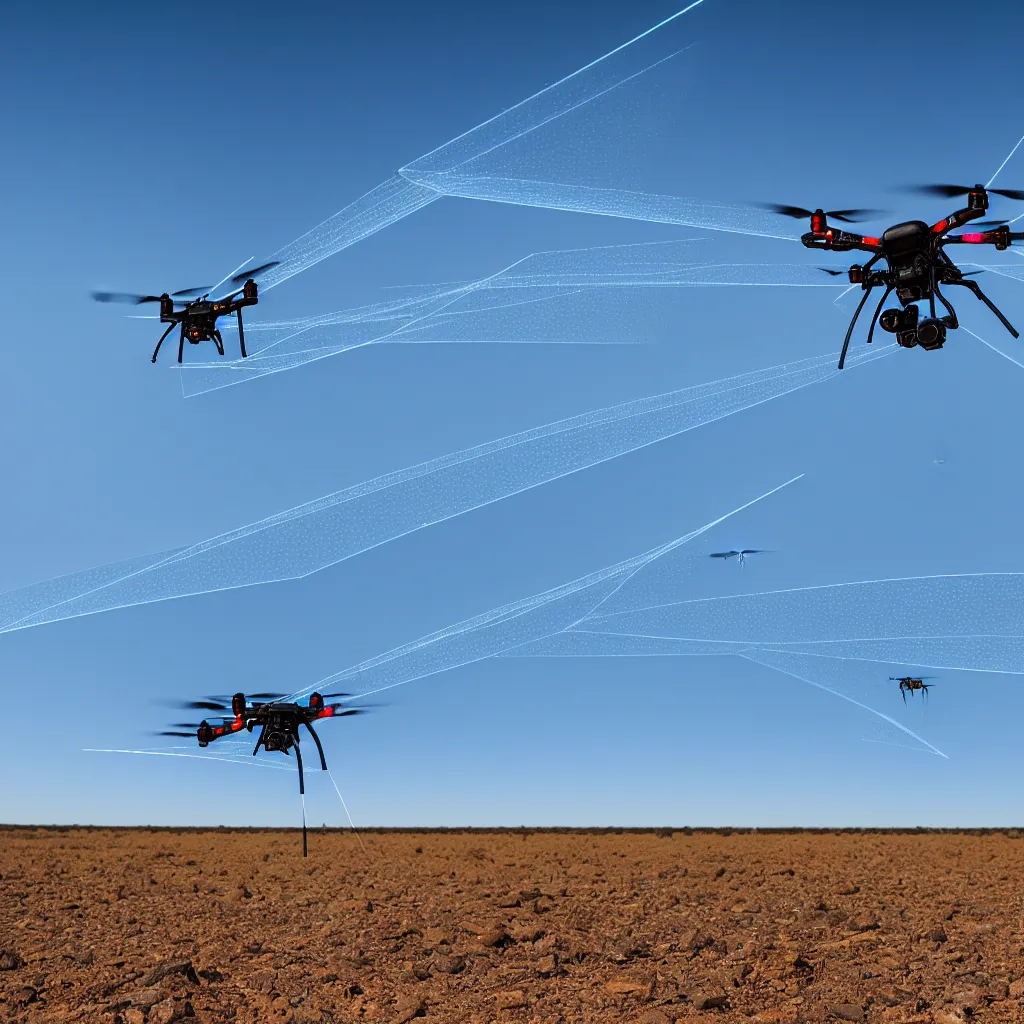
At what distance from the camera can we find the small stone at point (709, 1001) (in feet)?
53.0

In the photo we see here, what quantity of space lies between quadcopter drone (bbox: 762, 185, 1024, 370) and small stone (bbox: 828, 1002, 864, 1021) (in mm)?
9700

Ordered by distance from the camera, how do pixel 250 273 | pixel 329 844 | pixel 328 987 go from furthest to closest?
1. pixel 329 844
2. pixel 250 273
3. pixel 328 987

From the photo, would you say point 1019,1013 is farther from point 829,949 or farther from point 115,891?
point 115,891

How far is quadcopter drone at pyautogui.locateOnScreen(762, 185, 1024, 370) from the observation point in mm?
16969

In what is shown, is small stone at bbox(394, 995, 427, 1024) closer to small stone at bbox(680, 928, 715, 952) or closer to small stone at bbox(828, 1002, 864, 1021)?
small stone at bbox(680, 928, 715, 952)

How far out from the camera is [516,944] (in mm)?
19719

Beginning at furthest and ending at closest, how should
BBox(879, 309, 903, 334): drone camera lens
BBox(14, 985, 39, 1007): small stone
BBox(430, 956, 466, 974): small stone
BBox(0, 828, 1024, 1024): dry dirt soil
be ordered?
1. BBox(430, 956, 466, 974): small stone
2. BBox(879, 309, 903, 334): drone camera lens
3. BBox(14, 985, 39, 1007): small stone
4. BBox(0, 828, 1024, 1024): dry dirt soil

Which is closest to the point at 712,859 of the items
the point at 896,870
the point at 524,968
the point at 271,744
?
the point at 896,870

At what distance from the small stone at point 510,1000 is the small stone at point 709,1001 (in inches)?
98.3

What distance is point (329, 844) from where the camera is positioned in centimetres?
4584

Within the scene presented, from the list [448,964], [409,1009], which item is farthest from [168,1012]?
[448,964]

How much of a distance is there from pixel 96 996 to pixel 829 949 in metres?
12.0

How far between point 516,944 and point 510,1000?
3019mm

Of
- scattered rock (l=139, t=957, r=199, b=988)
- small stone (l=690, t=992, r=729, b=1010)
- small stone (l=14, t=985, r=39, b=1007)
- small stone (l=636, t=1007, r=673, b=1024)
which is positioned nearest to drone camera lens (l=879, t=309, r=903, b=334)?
small stone (l=690, t=992, r=729, b=1010)
